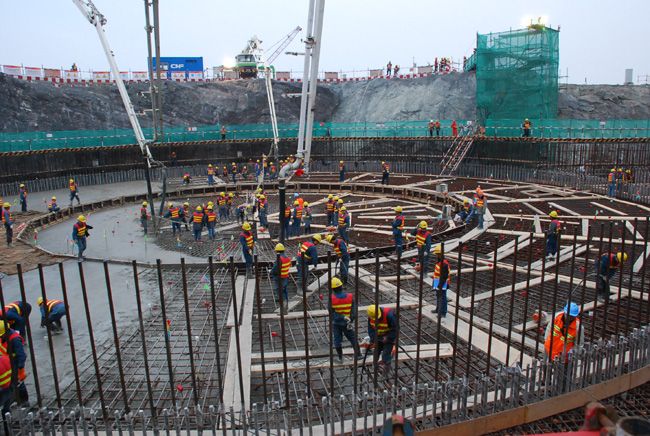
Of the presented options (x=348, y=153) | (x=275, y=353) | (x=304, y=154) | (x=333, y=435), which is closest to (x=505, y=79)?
(x=348, y=153)

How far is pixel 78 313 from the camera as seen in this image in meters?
11.2

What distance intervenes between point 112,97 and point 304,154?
40.6 meters

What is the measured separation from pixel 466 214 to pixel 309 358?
13.6 meters

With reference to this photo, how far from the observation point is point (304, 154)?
14.9m

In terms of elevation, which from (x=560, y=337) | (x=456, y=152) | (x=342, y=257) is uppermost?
(x=456, y=152)

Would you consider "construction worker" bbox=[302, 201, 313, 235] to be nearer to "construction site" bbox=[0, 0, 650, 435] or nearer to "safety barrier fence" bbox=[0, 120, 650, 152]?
"construction site" bbox=[0, 0, 650, 435]

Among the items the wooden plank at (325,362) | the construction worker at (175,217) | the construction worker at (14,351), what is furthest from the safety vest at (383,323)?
the construction worker at (175,217)

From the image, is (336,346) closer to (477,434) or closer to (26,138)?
(477,434)

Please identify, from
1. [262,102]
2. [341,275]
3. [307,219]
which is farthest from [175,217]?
[262,102]

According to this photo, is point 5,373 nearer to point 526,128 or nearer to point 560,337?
point 560,337

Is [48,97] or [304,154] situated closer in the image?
[304,154]

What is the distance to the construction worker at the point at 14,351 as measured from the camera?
5.94 m

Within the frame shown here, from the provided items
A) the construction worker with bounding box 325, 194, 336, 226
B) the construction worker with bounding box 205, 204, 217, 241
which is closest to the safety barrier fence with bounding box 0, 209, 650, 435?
the construction worker with bounding box 205, 204, 217, 241

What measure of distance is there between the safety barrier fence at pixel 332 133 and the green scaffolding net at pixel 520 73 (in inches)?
189
